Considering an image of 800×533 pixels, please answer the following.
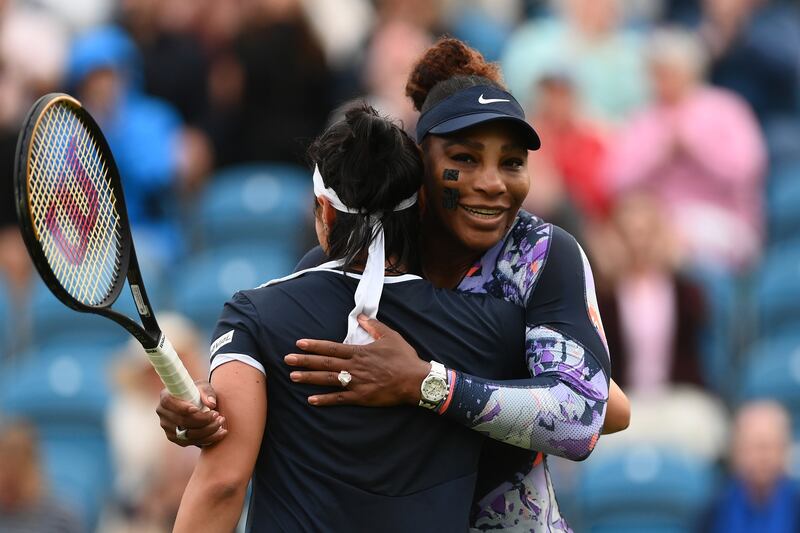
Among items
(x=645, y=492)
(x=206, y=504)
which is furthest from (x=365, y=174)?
(x=645, y=492)

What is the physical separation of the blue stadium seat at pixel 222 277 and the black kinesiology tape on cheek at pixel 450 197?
428 centimetres

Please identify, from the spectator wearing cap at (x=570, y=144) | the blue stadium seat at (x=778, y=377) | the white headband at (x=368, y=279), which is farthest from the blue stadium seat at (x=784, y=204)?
the white headband at (x=368, y=279)

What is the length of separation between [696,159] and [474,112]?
468cm

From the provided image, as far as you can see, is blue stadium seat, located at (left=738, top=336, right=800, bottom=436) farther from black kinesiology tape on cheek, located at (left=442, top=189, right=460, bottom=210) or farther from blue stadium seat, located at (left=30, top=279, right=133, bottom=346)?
black kinesiology tape on cheek, located at (left=442, top=189, right=460, bottom=210)

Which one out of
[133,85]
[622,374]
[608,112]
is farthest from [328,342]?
[133,85]

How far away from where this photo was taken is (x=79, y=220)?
352 cm

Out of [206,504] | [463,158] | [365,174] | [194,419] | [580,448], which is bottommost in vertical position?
[206,504]

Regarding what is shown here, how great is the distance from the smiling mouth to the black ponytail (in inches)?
5.5

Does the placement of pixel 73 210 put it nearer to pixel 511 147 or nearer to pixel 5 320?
pixel 511 147

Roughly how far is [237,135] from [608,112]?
2.13 metres

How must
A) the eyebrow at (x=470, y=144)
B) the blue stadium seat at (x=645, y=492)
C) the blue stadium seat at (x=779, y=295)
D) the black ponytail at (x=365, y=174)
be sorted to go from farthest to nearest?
the blue stadium seat at (x=779, y=295)
the blue stadium seat at (x=645, y=492)
the eyebrow at (x=470, y=144)
the black ponytail at (x=365, y=174)

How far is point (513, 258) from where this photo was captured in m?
3.72

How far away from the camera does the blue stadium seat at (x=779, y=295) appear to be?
24.4 ft

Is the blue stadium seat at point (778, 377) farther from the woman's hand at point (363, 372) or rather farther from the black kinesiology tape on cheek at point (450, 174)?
the woman's hand at point (363, 372)
